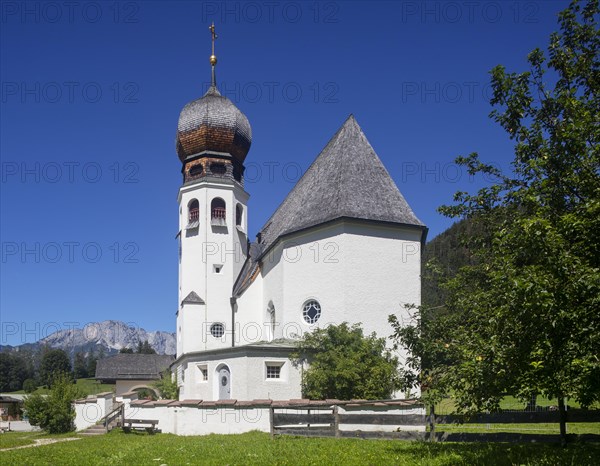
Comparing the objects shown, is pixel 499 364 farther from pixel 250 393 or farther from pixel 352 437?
pixel 250 393

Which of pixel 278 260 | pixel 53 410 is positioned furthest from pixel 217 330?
pixel 53 410

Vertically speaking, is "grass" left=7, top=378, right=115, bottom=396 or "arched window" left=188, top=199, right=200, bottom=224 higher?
"arched window" left=188, top=199, right=200, bottom=224

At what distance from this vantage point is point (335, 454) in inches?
459

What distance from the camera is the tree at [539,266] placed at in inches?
316

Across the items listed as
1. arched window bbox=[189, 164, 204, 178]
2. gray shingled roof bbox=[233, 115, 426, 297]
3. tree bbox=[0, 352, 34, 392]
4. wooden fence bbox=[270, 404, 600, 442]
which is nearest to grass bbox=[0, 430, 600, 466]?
wooden fence bbox=[270, 404, 600, 442]

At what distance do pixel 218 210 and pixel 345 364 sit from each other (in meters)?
16.4

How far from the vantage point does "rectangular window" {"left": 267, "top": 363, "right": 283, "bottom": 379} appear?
85.3 ft

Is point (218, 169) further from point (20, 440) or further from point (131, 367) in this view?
point (131, 367)

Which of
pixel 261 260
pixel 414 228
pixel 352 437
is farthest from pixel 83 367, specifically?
pixel 352 437

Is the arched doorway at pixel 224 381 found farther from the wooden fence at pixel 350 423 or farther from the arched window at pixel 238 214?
the arched window at pixel 238 214

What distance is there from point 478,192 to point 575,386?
5.45 metres

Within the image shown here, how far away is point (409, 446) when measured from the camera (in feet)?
42.4

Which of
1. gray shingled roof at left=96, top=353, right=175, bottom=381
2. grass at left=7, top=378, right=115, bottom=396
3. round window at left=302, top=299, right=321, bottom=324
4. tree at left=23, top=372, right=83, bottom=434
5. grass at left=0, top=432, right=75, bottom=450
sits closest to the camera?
grass at left=0, top=432, right=75, bottom=450

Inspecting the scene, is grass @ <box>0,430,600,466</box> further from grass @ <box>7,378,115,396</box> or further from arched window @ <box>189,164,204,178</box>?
arched window @ <box>189,164,204,178</box>
